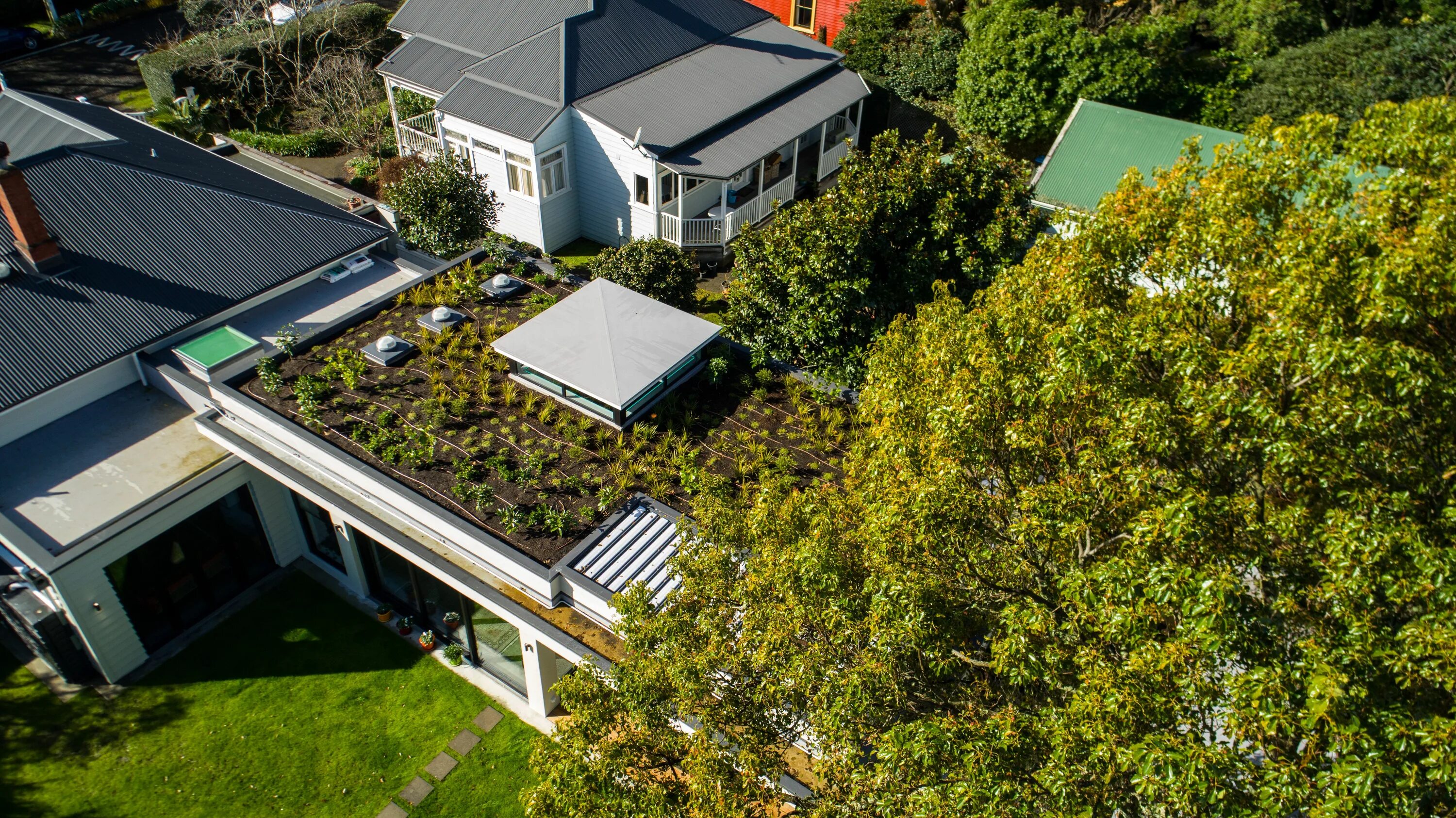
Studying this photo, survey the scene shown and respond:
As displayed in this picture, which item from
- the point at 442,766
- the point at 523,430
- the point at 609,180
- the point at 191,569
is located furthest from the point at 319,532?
the point at 609,180

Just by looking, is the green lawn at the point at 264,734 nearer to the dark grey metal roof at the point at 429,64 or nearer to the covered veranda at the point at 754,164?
the covered veranda at the point at 754,164

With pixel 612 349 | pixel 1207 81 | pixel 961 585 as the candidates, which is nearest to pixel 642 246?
pixel 612 349

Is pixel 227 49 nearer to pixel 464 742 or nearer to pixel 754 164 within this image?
pixel 754 164

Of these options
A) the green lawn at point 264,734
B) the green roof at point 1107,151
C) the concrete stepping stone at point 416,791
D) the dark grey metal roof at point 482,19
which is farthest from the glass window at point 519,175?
the concrete stepping stone at point 416,791

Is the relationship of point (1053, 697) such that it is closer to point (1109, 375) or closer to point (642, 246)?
point (1109, 375)

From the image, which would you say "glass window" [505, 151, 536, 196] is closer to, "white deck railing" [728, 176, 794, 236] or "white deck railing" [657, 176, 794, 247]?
"white deck railing" [657, 176, 794, 247]

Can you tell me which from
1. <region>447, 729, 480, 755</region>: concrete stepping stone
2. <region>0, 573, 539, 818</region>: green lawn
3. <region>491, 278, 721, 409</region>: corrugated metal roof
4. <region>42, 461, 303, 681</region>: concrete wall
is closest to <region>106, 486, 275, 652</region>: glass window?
<region>42, 461, 303, 681</region>: concrete wall
